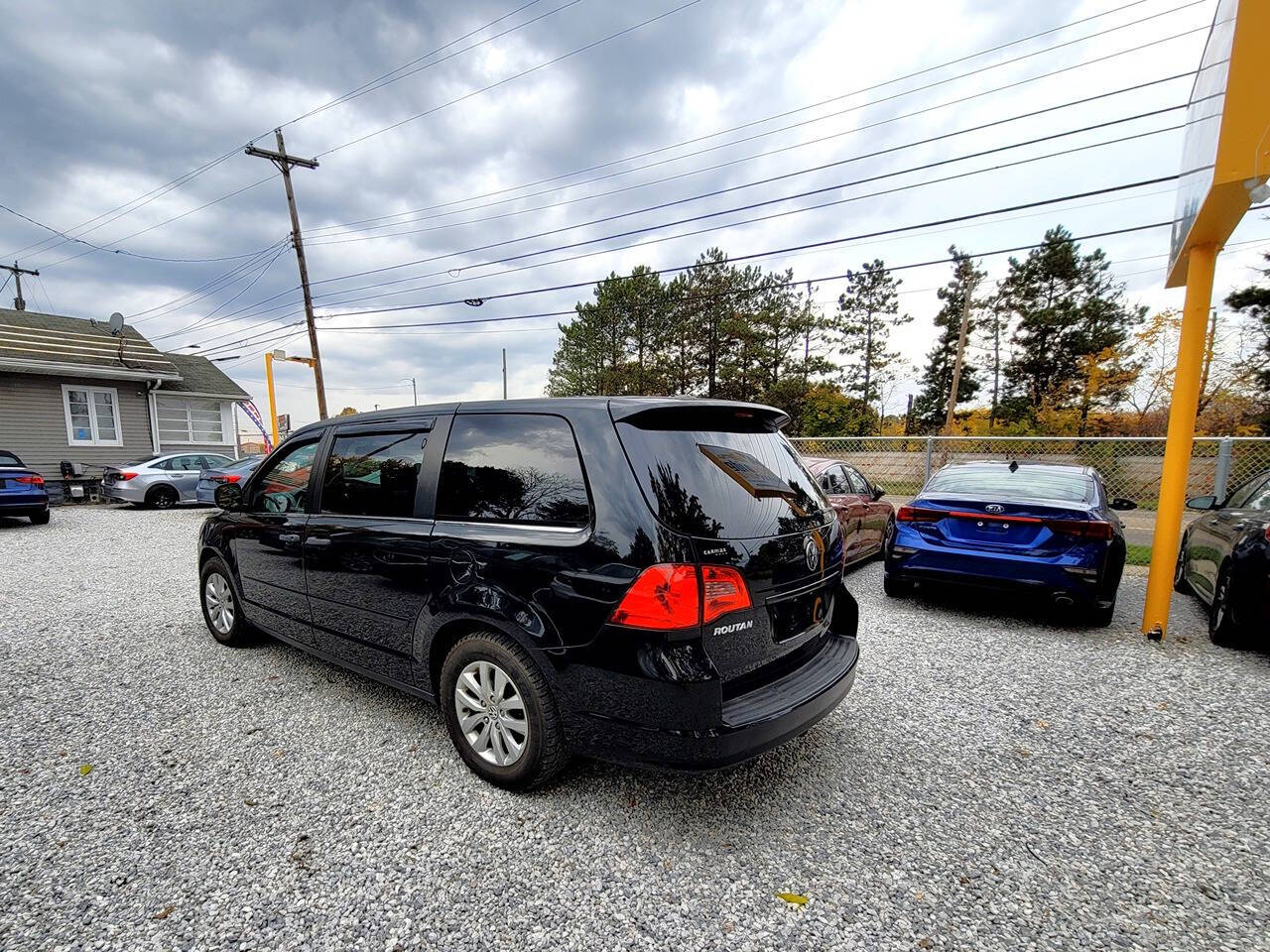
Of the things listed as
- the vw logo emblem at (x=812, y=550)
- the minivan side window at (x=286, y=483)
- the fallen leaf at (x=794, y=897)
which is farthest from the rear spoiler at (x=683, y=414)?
the minivan side window at (x=286, y=483)

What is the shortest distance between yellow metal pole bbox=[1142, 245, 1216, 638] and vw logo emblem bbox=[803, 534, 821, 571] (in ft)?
11.9

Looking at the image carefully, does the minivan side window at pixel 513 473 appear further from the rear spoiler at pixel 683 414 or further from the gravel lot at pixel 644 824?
the gravel lot at pixel 644 824

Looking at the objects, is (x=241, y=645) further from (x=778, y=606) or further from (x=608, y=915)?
(x=778, y=606)

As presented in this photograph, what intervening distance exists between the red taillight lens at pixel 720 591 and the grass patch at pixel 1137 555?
759cm

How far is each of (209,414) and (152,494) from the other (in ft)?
23.5

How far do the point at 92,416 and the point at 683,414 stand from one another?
21.1 m

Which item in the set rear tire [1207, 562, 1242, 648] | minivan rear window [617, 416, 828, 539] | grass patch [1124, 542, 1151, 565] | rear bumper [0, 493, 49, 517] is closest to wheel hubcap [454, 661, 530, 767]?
minivan rear window [617, 416, 828, 539]

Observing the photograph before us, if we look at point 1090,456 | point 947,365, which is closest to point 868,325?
point 947,365

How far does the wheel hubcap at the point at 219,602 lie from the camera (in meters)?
4.13

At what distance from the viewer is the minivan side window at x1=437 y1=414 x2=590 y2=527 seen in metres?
2.28

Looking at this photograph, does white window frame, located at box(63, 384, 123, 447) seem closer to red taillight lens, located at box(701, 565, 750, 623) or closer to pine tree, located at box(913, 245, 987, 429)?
red taillight lens, located at box(701, 565, 750, 623)

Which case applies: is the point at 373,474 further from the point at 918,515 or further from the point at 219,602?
the point at 918,515

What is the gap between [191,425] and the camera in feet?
61.4

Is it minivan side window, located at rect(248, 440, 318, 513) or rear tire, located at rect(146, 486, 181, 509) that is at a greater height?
minivan side window, located at rect(248, 440, 318, 513)
